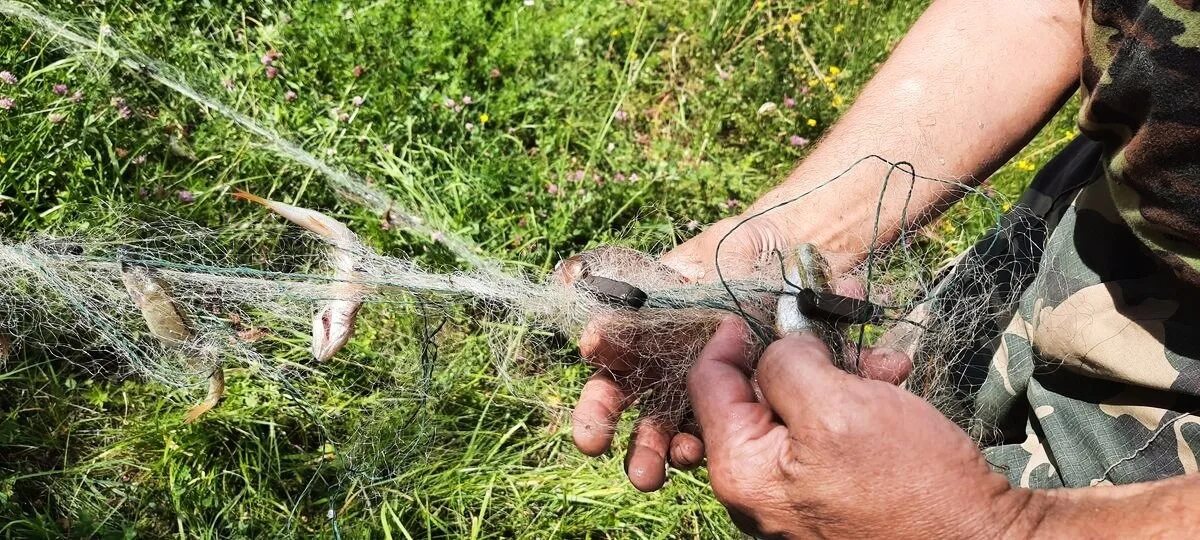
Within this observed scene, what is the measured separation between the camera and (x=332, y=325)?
2057mm

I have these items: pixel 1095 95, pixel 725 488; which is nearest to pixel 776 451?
pixel 725 488

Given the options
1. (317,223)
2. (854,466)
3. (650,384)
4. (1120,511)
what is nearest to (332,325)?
(317,223)

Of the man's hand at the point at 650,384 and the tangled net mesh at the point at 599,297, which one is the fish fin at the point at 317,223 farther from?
the man's hand at the point at 650,384

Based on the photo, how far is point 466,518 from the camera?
2.82m

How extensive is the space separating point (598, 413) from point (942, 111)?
44.5 inches

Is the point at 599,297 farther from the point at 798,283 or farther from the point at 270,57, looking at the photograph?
the point at 270,57

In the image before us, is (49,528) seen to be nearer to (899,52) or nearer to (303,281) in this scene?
(303,281)

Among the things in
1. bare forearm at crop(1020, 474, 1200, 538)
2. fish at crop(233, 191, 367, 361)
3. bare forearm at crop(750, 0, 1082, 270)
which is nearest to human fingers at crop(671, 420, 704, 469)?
bare forearm at crop(750, 0, 1082, 270)

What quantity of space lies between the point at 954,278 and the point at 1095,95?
0.67 m

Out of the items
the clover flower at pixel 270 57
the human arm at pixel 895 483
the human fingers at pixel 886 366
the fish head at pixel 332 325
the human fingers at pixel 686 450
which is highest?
the human arm at pixel 895 483

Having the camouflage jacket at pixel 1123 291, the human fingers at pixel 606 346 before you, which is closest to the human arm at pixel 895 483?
the camouflage jacket at pixel 1123 291

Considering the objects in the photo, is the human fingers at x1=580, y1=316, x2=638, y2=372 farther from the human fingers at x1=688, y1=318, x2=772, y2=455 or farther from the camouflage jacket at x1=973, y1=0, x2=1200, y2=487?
the camouflage jacket at x1=973, y1=0, x2=1200, y2=487

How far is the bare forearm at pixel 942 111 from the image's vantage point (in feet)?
6.27

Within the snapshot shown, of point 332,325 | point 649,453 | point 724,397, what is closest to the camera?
point 724,397
